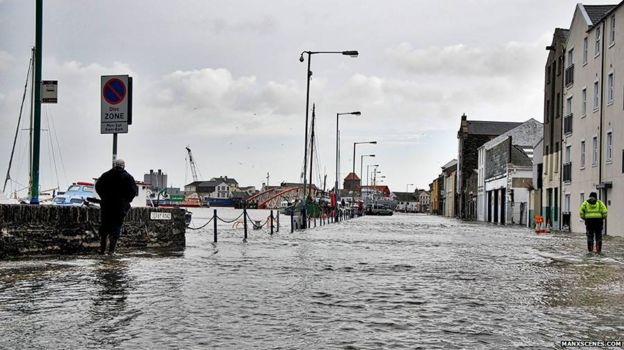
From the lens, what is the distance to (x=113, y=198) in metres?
15.2

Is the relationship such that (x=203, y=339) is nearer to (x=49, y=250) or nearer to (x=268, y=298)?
(x=268, y=298)

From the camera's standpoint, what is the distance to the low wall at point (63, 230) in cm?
1398

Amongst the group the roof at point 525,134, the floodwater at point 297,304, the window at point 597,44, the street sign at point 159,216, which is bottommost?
the floodwater at point 297,304

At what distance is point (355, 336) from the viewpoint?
269 inches

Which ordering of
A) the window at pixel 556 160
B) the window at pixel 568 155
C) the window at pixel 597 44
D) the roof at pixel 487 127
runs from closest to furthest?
the window at pixel 597 44
the window at pixel 568 155
the window at pixel 556 160
the roof at pixel 487 127

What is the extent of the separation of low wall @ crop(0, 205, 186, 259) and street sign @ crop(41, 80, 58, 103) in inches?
80.8

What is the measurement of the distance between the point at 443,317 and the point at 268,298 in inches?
88.2

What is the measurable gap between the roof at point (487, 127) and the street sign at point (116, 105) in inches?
3807

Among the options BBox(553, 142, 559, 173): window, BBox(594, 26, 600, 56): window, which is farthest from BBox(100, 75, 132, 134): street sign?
BBox(553, 142, 559, 173): window

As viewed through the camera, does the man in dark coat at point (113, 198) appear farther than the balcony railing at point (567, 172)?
No

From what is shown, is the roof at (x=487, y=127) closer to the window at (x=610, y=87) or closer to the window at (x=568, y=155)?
the window at (x=568, y=155)

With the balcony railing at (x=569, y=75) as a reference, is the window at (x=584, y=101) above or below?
below

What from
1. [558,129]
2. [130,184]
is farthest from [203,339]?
[558,129]

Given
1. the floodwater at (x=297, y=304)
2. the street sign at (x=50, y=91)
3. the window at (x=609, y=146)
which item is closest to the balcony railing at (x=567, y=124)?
the window at (x=609, y=146)
